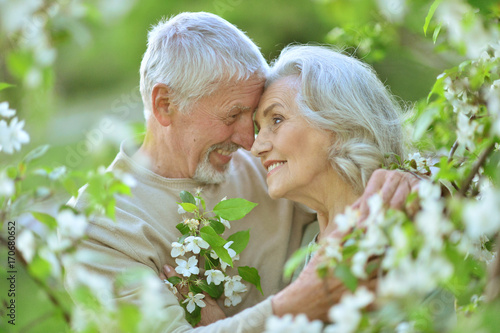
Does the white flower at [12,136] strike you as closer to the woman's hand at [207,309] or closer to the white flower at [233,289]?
the woman's hand at [207,309]

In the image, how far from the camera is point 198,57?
2.47m

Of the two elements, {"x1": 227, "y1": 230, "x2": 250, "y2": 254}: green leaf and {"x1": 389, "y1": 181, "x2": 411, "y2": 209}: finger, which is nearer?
{"x1": 389, "y1": 181, "x2": 411, "y2": 209}: finger

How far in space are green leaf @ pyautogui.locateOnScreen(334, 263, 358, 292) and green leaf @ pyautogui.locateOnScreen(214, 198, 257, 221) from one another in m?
0.86

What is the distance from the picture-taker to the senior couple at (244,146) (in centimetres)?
220

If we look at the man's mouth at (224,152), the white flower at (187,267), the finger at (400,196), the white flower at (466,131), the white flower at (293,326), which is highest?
the white flower at (466,131)

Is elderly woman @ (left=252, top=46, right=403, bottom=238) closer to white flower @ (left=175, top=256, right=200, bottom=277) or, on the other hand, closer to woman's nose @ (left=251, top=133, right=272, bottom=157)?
woman's nose @ (left=251, top=133, right=272, bottom=157)

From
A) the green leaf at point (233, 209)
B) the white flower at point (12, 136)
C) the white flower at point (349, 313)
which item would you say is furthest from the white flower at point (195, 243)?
the white flower at point (349, 313)

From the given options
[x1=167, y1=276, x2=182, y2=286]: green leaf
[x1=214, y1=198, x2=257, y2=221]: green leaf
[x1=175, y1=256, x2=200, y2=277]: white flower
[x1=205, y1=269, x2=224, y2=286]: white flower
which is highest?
[x1=214, y1=198, x2=257, y2=221]: green leaf

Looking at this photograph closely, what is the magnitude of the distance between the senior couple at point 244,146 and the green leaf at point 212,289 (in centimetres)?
6

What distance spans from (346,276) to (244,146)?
1410mm

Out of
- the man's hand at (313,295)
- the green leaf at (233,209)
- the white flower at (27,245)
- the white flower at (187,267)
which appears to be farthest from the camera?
the white flower at (187,267)

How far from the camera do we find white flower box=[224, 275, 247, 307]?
2289mm

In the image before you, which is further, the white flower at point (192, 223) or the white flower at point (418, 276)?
the white flower at point (192, 223)

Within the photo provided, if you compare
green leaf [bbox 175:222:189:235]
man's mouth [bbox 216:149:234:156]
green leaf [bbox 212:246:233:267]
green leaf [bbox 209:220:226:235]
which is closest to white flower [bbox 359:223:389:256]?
green leaf [bbox 212:246:233:267]
